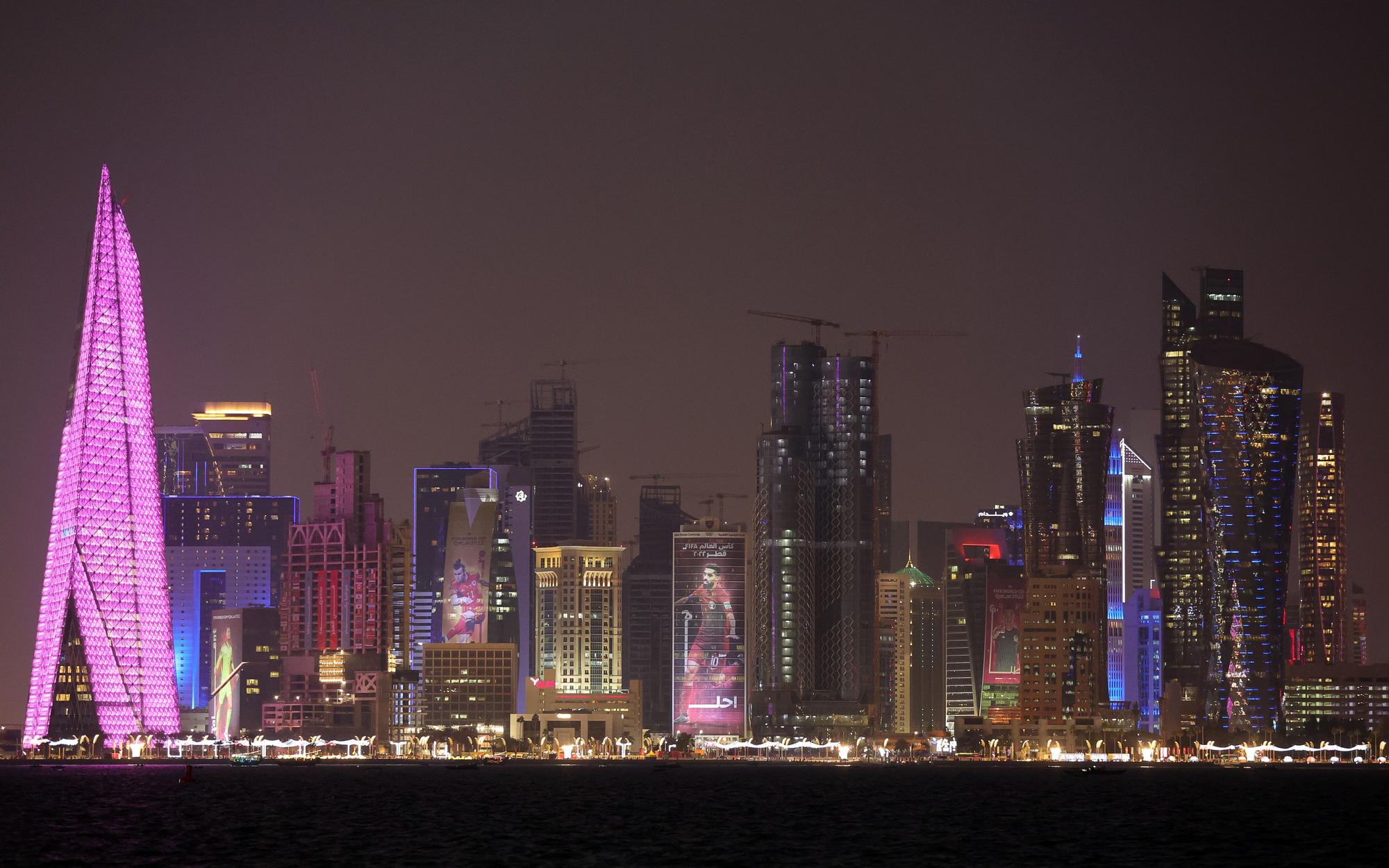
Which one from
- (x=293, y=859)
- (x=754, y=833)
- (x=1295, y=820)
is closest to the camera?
(x=293, y=859)

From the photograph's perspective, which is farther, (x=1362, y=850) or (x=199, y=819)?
(x=199, y=819)

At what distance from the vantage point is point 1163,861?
5610 inches

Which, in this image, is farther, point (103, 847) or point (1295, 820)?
point (1295, 820)

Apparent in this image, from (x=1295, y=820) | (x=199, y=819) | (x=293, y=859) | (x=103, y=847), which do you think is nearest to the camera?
(x=293, y=859)

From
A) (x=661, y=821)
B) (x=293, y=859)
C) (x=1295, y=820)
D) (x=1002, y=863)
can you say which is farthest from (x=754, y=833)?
(x=1295, y=820)

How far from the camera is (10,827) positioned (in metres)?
166

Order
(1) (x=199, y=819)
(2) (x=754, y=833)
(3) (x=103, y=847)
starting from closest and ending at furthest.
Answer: (3) (x=103, y=847), (2) (x=754, y=833), (1) (x=199, y=819)

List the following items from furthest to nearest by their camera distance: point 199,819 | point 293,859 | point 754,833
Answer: point 199,819 → point 754,833 → point 293,859

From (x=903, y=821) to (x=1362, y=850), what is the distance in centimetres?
4178

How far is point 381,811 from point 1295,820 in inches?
3025

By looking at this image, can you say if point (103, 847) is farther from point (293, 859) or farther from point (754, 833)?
point (754, 833)

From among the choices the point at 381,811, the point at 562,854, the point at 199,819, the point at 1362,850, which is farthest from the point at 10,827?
the point at 1362,850

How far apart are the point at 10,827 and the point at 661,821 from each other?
4951cm

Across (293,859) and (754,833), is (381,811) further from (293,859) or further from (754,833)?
(293,859)
